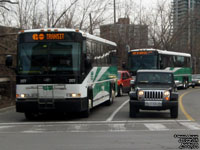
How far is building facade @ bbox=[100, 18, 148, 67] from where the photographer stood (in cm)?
4285

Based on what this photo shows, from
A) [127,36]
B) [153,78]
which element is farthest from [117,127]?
[127,36]

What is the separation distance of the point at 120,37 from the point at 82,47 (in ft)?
97.0

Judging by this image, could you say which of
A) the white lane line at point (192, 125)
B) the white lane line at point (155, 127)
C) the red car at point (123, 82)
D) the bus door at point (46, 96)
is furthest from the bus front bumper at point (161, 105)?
the red car at point (123, 82)

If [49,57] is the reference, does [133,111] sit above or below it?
below

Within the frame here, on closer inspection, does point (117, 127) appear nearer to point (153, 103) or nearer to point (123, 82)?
point (153, 103)

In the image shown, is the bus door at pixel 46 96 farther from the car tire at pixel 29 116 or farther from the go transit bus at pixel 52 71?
the car tire at pixel 29 116

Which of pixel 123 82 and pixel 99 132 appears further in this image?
pixel 123 82

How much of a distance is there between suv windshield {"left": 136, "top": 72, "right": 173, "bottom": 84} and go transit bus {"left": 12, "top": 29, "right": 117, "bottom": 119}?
2.51 metres

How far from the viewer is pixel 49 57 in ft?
45.6

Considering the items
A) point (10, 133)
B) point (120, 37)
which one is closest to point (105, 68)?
point (10, 133)

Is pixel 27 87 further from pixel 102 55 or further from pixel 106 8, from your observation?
pixel 106 8

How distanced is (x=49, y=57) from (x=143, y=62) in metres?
17.9

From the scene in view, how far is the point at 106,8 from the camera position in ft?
91.8

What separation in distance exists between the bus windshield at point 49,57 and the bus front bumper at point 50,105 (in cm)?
104
